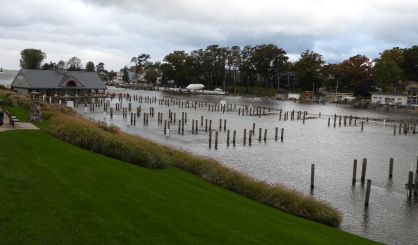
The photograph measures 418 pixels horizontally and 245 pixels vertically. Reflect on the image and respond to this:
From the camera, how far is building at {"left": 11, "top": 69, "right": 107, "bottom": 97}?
94562 mm

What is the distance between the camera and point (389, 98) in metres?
141

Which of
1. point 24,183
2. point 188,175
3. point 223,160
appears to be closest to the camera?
point 24,183

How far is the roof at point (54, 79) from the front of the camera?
311ft

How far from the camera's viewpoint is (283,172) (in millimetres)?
35938

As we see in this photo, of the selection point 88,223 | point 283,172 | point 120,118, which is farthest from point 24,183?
point 120,118

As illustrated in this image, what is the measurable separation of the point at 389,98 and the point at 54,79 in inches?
3990

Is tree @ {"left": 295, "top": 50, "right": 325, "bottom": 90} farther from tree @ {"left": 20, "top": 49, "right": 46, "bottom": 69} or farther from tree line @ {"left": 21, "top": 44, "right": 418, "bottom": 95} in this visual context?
tree @ {"left": 20, "top": 49, "right": 46, "bottom": 69}

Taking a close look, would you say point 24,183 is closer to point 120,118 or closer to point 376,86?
point 120,118

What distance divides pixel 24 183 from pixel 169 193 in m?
5.08

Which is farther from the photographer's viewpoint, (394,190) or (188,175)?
(394,190)

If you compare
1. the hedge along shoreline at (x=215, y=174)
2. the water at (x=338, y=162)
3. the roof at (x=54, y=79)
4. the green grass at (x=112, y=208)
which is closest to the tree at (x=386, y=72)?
the water at (x=338, y=162)

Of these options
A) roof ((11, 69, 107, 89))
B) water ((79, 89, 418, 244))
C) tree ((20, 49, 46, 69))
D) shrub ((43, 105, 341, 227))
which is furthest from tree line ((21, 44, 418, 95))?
shrub ((43, 105, 341, 227))

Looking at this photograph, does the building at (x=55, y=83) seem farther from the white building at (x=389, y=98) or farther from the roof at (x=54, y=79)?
the white building at (x=389, y=98)

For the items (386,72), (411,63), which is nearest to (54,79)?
(386,72)
